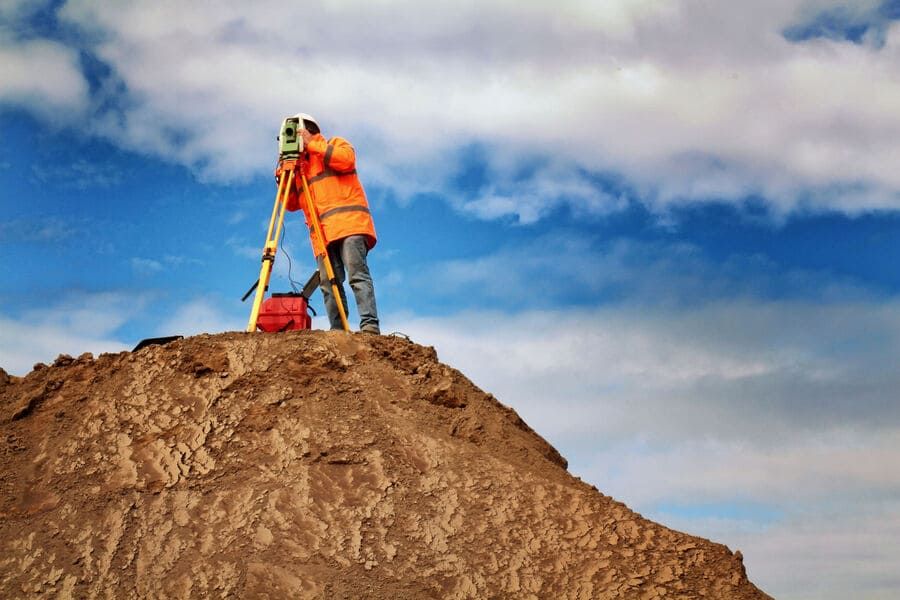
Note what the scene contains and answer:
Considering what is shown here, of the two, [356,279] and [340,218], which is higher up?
[340,218]

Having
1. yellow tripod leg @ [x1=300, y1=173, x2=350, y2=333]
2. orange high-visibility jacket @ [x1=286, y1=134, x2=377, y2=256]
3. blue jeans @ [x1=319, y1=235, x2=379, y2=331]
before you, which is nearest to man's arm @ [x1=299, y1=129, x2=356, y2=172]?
orange high-visibility jacket @ [x1=286, y1=134, x2=377, y2=256]

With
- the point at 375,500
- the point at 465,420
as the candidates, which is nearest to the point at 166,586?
the point at 375,500

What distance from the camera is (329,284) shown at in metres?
11.1

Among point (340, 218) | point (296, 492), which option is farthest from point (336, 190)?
point (296, 492)

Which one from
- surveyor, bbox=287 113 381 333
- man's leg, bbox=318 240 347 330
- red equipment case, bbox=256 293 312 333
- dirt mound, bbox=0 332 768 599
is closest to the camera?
dirt mound, bbox=0 332 768 599

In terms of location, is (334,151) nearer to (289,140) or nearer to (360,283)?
(289,140)

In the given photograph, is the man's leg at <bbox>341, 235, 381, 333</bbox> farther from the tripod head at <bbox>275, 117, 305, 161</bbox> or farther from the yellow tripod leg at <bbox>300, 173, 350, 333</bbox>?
the tripod head at <bbox>275, 117, 305, 161</bbox>

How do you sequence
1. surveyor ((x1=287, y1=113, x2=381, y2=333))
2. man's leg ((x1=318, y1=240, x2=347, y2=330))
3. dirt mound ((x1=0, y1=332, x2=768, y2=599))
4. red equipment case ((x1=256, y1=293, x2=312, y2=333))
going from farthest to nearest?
man's leg ((x1=318, y1=240, x2=347, y2=330))
surveyor ((x1=287, y1=113, x2=381, y2=333))
red equipment case ((x1=256, y1=293, x2=312, y2=333))
dirt mound ((x1=0, y1=332, x2=768, y2=599))

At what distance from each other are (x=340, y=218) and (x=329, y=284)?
2.68 feet

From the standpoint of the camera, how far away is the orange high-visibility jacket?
35.8 ft

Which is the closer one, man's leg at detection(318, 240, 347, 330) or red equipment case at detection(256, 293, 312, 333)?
red equipment case at detection(256, 293, 312, 333)

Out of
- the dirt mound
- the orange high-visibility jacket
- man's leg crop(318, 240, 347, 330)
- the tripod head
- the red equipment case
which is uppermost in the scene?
the tripod head

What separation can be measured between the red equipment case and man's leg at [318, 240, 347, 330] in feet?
1.46

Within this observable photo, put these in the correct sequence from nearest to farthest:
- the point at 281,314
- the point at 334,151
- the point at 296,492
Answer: the point at 296,492 → the point at 281,314 → the point at 334,151
